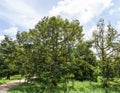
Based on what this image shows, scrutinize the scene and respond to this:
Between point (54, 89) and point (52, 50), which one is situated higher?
point (52, 50)

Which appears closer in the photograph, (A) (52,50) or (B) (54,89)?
(B) (54,89)

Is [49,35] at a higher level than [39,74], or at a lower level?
higher

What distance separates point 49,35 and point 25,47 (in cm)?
396

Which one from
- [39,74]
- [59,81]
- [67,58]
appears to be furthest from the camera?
[59,81]

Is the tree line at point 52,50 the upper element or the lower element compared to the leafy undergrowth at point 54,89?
upper

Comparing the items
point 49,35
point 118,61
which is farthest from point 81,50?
point 118,61

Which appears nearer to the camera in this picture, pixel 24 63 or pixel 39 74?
pixel 39 74

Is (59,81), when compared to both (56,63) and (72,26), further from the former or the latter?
(72,26)

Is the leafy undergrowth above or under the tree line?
under

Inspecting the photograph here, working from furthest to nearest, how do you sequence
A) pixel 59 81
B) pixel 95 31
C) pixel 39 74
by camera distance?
pixel 95 31, pixel 59 81, pixel 39 74

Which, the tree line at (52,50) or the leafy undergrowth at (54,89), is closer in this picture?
the leafy undergrowth at (54,89)

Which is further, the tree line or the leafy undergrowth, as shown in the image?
the tree line

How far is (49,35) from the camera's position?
107 feet

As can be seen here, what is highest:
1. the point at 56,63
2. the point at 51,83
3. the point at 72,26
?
the point at 72,26
